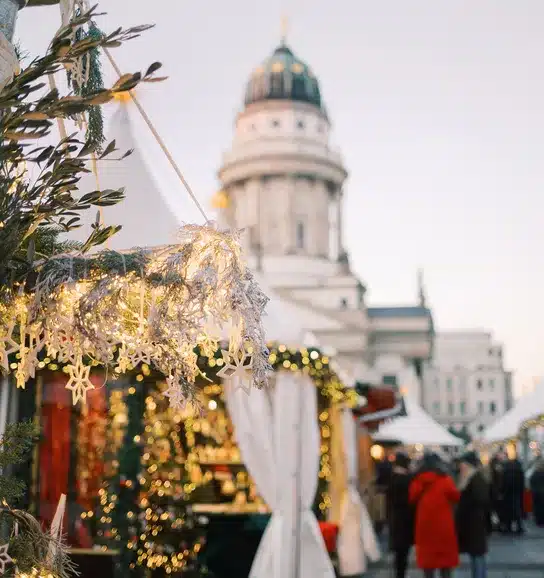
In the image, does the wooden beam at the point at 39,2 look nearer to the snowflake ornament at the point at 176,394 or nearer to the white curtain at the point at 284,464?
the snowflake ornament at the point at 176,394

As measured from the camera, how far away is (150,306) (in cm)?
346

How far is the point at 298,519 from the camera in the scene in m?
8.94

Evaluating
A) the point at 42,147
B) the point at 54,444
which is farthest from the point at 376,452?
the point at 42,147

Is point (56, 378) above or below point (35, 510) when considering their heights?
above

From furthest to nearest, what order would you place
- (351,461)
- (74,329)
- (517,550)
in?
(517,550)
(351,461)
(74,329)

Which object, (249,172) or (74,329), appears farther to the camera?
(249,172)

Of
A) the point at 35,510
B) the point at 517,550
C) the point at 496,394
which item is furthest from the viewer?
the point at 496,394

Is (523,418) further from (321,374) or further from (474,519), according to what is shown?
(321,374)

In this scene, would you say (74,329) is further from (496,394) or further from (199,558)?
(496,394)

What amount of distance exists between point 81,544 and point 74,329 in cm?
656

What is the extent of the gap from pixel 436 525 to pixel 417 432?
1640cm

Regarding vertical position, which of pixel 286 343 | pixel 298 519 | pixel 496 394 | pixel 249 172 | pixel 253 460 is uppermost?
pixel 249 172

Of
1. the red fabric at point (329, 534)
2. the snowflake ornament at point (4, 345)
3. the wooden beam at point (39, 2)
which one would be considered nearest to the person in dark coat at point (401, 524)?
the red fabric at point (329, 534)

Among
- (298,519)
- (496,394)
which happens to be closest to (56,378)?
(298,519)
